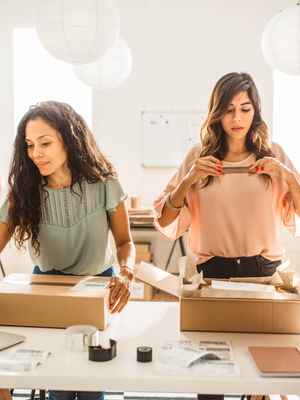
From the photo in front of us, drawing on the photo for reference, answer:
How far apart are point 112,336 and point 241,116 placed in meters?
0.93

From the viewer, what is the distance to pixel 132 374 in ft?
4.12

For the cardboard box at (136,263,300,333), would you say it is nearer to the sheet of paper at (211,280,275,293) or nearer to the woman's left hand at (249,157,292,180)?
the sheet of paper at (211,280,275,293)

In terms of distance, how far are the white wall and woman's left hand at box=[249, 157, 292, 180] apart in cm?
358

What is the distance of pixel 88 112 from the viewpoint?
5406mm

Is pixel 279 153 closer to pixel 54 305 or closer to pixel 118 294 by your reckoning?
pixel 118 294

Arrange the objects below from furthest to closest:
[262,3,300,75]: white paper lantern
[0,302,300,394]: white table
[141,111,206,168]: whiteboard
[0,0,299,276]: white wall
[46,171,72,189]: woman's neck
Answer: [141,111,206,168]: whiteboard, [0,0,299,276]: white wall, [262,3,300,75]: white paper lantern, [46,171,72,189]: woman's neck, [0,302,300,394]: white table

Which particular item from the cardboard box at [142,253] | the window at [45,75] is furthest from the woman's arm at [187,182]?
the window at [45,75]

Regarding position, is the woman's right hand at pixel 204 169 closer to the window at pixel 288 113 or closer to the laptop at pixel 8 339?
the laptop at pixel 8 339

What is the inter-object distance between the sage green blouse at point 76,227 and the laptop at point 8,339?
1.31 feet

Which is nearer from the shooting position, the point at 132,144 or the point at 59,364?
the point at 59,364

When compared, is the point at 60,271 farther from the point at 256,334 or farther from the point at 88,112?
the point at 88,112

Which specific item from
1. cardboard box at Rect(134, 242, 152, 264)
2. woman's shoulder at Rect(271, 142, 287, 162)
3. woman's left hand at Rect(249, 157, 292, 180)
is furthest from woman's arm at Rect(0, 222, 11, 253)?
cardboard box at Rect(134, 242, 152, 264)

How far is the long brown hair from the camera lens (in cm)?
192

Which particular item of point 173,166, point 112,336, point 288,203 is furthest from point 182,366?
point 173,166
